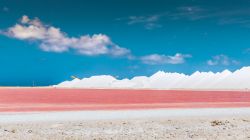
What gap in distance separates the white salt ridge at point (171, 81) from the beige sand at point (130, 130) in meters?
121

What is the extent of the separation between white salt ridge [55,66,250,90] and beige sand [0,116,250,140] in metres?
121

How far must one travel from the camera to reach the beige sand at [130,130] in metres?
17.2

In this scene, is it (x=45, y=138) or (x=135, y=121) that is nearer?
(x=45, y=138)

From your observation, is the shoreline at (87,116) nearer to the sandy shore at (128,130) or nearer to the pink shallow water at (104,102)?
the sandy shore at (128,130)

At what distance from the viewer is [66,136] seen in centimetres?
1711

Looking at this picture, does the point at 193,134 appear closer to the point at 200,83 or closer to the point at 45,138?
the point at 45,138

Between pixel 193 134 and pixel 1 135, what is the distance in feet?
25.4

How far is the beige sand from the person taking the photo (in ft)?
56.4

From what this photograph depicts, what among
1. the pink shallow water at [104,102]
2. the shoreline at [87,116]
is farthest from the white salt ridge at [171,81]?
the shoreline at [87,116]

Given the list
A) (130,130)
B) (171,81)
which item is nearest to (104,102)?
(130,130)

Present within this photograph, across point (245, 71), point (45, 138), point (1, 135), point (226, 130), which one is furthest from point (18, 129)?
point (245, 71)

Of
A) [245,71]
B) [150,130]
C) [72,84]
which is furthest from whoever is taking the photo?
[72,84]

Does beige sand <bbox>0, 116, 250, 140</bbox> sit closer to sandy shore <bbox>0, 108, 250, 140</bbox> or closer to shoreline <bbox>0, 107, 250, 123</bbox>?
sandy shore <bbox>0, 108, 250, 140</bbox>

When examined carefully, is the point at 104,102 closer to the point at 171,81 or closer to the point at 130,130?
the point at 130,130
